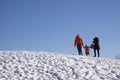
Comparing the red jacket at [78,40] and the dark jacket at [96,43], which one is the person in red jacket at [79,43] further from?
the dark jacket at [96,43]

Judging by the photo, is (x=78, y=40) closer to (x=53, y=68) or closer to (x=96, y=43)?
(x=96, y=43)

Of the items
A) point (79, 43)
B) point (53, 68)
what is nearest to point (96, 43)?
point (79, 43)

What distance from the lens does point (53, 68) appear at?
19.8 meters

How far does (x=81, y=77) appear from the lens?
60.0 feet

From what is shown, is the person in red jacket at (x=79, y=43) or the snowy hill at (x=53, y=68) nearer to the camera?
the snowy hill at (x=53, y=68)

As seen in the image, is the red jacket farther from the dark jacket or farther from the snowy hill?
the snowy hill

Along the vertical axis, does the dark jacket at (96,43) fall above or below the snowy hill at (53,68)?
above

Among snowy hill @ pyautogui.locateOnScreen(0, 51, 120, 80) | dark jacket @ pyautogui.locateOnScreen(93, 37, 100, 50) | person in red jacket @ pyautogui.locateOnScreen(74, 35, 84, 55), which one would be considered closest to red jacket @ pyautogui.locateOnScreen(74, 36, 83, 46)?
person in red jacket @ pyautogui.locateOnScreen(74, 35, 84, 55)

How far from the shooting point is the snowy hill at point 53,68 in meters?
18.4

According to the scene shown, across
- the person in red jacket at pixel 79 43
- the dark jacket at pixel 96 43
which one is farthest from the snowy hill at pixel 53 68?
the dark jacket at pixel 96 43

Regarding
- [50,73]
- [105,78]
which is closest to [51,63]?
[50,73]

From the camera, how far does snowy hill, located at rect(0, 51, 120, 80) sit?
18.4m

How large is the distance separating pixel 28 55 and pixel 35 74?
4542mm

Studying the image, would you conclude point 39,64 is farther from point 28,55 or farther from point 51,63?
point 28,55
